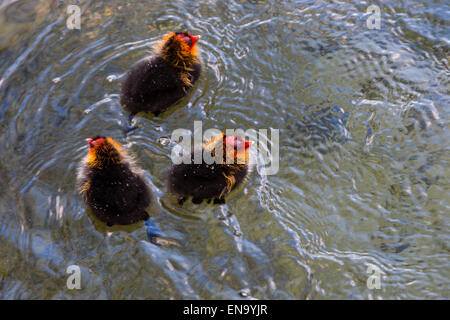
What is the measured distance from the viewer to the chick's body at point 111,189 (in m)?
2.79

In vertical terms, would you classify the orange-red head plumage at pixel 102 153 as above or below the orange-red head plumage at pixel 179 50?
below

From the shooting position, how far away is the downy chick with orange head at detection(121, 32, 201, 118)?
3387mm

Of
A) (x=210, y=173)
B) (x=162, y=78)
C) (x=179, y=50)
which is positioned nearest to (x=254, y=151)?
(x=210, y=173)

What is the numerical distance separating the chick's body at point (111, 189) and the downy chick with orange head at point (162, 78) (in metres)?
0.65

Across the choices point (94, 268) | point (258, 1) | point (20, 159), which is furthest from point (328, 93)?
point (20, 159)

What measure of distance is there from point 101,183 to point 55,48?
70.7 inches

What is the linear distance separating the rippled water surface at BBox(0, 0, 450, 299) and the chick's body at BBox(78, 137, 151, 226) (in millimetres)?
120

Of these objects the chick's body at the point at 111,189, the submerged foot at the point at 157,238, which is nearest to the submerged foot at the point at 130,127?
the chick's body at the point at 111,189

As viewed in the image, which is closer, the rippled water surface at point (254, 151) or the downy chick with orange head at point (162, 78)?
the rippled water surface at point (254, 151)

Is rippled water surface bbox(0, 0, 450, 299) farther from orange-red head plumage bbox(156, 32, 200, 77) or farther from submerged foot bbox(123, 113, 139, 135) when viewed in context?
orange-red head plumage bbox(156, 32, 200, 77)

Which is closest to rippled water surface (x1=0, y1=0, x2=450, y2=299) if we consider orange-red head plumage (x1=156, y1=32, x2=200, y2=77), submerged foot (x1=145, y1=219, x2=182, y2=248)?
submerged foot (x1=145, y1=219, x2=182, y2=248)

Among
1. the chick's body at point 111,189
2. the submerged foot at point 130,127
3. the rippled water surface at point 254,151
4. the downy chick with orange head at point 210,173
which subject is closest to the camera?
the rippled water surface at point 254,151

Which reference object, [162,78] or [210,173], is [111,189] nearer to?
[210,173]

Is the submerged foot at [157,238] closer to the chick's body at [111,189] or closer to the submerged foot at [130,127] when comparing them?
the chick's body at [111,189]
